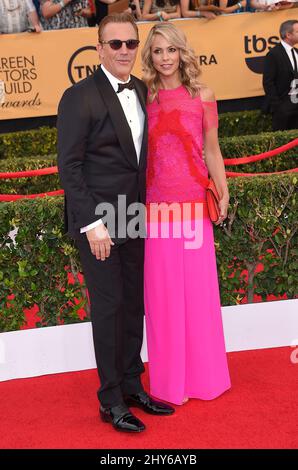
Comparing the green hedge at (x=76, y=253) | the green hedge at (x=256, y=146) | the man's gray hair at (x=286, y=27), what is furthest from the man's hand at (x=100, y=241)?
the man's gray hair at (x=286, y=27)

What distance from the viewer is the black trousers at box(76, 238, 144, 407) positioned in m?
4.19

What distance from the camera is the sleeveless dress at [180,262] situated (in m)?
4.37

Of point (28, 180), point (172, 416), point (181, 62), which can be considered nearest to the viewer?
point (181, 62)

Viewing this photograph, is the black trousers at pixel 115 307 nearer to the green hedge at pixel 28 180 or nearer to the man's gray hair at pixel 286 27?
the green hedge at pixel 28 180

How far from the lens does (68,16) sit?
33.6 feet

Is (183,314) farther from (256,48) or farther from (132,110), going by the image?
(256,48)

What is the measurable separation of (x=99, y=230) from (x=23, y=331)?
1.50 meters

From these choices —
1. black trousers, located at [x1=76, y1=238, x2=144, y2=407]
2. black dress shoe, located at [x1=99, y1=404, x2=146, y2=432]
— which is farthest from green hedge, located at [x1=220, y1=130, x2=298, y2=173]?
black dress shoe, located at [x1=99, y1=404, x2=146, y2=432]

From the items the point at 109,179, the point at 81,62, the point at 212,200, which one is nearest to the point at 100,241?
the point at 109,179

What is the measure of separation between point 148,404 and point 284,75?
6.32 meters

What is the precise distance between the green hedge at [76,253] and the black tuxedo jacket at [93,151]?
3.51ft

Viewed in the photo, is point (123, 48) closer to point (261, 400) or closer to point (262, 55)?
point (261, 400)

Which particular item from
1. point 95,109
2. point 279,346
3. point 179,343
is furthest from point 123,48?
point 279,346

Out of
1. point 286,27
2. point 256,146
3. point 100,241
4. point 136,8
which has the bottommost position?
point 100,241
